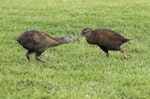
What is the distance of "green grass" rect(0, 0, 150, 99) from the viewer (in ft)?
24.2

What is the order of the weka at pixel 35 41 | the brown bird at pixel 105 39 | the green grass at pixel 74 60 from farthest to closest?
1. the brown bird at pixel 105 39
2. the weka at pixel 35 41
3. the green grass at pixel 74 60

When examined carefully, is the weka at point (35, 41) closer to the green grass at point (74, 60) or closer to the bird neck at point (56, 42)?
the bird neck at point (56, 42)

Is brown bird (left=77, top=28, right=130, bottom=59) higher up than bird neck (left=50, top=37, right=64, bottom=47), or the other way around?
bird neck (left=50, top=37, right=64, bottom=47)

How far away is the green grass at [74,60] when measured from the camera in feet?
24.2

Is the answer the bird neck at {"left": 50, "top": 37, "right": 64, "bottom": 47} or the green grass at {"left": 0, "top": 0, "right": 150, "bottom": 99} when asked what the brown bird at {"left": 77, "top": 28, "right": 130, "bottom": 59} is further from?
the bird neck at {"left": 50, "top": 37, "right": 64, "bottom": 47}

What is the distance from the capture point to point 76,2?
19.6 meters

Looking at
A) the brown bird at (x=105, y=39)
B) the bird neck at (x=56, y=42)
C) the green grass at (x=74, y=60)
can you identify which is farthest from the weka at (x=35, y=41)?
the brown bird at (x=105, y=39)

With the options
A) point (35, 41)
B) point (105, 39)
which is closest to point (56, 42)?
point (35, 41)

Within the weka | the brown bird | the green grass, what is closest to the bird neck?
the weka

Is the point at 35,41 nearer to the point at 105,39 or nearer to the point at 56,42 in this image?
the point at 56,42

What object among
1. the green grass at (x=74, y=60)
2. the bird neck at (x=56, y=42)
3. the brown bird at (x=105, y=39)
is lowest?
the green grass at (x=74, y=60)

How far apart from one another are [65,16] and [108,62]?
610 centimetres

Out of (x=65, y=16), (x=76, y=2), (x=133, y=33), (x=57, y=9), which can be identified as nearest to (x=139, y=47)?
(x=133, y=33)

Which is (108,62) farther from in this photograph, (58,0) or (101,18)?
(58,0)
